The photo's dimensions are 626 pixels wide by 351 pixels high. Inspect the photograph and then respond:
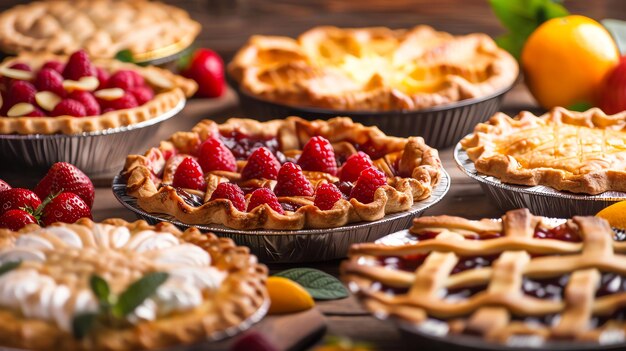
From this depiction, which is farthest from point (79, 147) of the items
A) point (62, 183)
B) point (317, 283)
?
point (317, 283)

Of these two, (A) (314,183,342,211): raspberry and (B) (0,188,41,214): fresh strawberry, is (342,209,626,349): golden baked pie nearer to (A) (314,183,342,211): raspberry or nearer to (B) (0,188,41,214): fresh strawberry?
(A) (314,183,342,211): raspberry

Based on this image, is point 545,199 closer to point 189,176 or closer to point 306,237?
point 306,237

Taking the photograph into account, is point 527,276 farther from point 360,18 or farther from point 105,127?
point 360,18

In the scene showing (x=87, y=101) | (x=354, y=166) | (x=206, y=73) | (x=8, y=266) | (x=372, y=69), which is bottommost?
(x=206, y=73)

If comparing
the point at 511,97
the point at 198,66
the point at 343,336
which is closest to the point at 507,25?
the point at 511,97

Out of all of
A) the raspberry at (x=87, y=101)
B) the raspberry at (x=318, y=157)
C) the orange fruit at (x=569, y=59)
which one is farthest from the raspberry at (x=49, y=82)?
the orange fruit at (x=569, y=59)

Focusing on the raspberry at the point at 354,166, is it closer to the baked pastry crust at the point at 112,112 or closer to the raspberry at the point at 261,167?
the raspberry at the point at 261,167

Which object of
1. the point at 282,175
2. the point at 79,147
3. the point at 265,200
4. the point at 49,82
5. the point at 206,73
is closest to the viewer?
the point at 265,200
